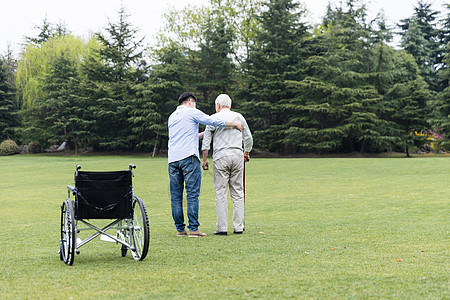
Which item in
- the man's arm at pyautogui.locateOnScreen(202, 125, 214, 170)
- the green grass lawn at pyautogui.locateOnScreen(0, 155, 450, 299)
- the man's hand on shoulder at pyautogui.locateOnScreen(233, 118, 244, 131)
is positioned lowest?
the green grass lawn at pyautogui.locateOnScreen(0, 155, 450, 299)

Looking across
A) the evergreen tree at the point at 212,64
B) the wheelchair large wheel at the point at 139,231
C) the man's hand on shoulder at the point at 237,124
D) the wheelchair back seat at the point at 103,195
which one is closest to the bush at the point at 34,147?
the evergreen tree at the point at 212,64

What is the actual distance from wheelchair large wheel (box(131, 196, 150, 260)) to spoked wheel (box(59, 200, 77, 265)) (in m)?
0.66

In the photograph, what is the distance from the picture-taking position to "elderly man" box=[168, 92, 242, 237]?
6.38 m

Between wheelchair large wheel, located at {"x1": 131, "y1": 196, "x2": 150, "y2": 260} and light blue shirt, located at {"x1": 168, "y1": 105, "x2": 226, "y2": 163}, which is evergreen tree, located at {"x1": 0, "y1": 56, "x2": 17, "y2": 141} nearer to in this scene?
light blue shirt, located at {"x1": 168, "y1": 105, "x2": 226, "y2": 163}

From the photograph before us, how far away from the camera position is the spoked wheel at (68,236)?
4.71 meters

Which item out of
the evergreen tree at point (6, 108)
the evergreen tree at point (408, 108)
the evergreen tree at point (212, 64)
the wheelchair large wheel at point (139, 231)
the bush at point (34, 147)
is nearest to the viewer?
the wheelchair large wheel at point (139, 231)

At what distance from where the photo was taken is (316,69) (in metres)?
40.1

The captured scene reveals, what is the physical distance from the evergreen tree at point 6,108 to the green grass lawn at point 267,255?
4004cm

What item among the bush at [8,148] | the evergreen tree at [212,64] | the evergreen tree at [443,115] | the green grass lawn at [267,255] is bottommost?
the bush at [8,148]

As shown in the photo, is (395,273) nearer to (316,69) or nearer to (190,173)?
(190,173)

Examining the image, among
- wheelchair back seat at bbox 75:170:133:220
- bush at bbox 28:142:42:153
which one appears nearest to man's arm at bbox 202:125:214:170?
wheelchair back seat at bbox 75:170:133:220

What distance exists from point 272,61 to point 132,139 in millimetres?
14457

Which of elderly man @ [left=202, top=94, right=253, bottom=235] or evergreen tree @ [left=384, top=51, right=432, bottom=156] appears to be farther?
evergreen tree @ [left=384, top=51, right=432, bottom=156]

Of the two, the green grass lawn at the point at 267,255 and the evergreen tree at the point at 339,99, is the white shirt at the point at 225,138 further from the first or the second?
the evergreen tree at the point at 339,99
